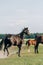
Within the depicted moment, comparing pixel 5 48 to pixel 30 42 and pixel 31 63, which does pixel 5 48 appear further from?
pixel 30 42

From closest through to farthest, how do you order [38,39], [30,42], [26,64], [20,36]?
[26,64], [20,36], [38,39], [30,42]

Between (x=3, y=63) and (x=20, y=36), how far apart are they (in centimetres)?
693

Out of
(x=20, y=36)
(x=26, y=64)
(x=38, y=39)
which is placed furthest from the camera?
(x=38, y=39)

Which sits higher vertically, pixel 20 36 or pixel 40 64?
pixel 20 36

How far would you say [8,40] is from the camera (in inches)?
946

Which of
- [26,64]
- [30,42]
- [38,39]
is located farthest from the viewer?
[30,42]

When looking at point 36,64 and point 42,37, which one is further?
point 42,37

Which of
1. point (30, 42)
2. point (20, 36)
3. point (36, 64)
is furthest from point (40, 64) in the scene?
point (30, 42)

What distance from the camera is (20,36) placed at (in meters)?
23.3

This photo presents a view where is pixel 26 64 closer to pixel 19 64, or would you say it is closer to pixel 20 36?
pixel 19 64

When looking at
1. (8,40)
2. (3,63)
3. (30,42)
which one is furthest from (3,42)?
(30,42)

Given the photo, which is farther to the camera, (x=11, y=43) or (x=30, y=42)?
(x=30, y=42)

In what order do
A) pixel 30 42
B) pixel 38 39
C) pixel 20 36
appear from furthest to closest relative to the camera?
pixel 30 42
pixel 38 39
pixel 20 36

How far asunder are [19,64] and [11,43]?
26.3 ft
